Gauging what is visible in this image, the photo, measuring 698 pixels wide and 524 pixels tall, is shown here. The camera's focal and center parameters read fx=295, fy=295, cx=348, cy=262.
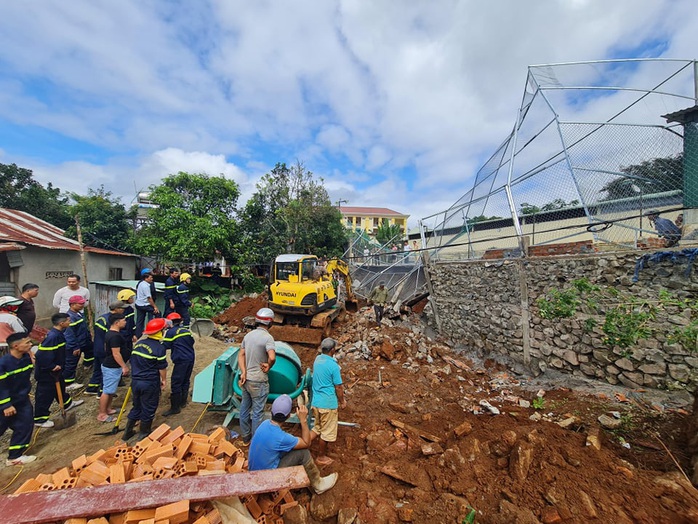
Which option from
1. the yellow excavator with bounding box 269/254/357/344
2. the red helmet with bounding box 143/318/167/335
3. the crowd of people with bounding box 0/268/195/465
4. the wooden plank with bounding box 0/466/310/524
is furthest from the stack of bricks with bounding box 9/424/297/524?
the yellow excavator with bounding box 269/254/357/344

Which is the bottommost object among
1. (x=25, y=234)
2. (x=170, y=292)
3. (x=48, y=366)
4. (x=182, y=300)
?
(x=48, y=366)

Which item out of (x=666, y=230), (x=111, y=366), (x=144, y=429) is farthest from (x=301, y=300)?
(x=666, y=230)

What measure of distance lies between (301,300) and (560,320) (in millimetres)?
6134

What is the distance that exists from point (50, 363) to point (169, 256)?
10451mm

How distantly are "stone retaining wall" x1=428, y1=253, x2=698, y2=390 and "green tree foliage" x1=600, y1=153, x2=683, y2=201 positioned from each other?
116cm

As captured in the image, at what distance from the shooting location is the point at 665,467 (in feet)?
8.57

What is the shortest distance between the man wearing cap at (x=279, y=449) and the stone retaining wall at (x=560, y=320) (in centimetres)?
420

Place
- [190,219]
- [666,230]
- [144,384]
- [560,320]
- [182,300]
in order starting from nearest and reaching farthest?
[144,384], [666,230], [560,320], [182,300], [190,219]

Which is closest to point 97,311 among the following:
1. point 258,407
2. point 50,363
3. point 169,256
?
point 169,256

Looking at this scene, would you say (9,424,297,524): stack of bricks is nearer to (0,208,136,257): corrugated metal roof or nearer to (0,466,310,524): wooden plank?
(0,466,310,524): wooden plank

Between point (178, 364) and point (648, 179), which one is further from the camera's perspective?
point (648, 179)

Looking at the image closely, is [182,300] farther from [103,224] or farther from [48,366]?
[103,224]

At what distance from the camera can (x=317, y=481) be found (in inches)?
111

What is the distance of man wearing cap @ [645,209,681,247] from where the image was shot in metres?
4.12
